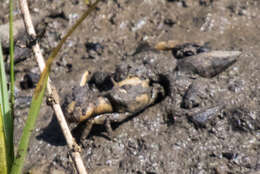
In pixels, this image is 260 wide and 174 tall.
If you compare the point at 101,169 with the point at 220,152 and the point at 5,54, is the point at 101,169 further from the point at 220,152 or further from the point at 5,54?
the point at 5,54

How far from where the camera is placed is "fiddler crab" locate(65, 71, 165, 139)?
10.5 feet

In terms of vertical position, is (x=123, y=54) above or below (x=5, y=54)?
below

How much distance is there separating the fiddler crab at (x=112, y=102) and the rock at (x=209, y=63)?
48cm

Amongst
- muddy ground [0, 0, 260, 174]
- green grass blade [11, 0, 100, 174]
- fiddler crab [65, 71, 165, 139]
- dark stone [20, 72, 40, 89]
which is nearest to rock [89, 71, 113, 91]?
muddy ground [0, 0, 260, 174]

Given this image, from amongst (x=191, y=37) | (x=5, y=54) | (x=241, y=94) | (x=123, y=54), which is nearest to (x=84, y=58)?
(x=123, y=54)

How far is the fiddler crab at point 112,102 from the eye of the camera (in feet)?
10.5

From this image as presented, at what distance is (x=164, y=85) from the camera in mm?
3508

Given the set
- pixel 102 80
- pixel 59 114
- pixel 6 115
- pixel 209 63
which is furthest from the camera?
pixel 102 80

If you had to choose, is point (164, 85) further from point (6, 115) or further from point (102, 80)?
point (6, 115)

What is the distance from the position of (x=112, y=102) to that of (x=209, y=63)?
3.51 feet

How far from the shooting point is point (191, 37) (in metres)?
4.05

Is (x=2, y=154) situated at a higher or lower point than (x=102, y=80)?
higher

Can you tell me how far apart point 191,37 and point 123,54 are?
33.7 inches

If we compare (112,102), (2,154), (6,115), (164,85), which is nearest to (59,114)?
(6,115)
